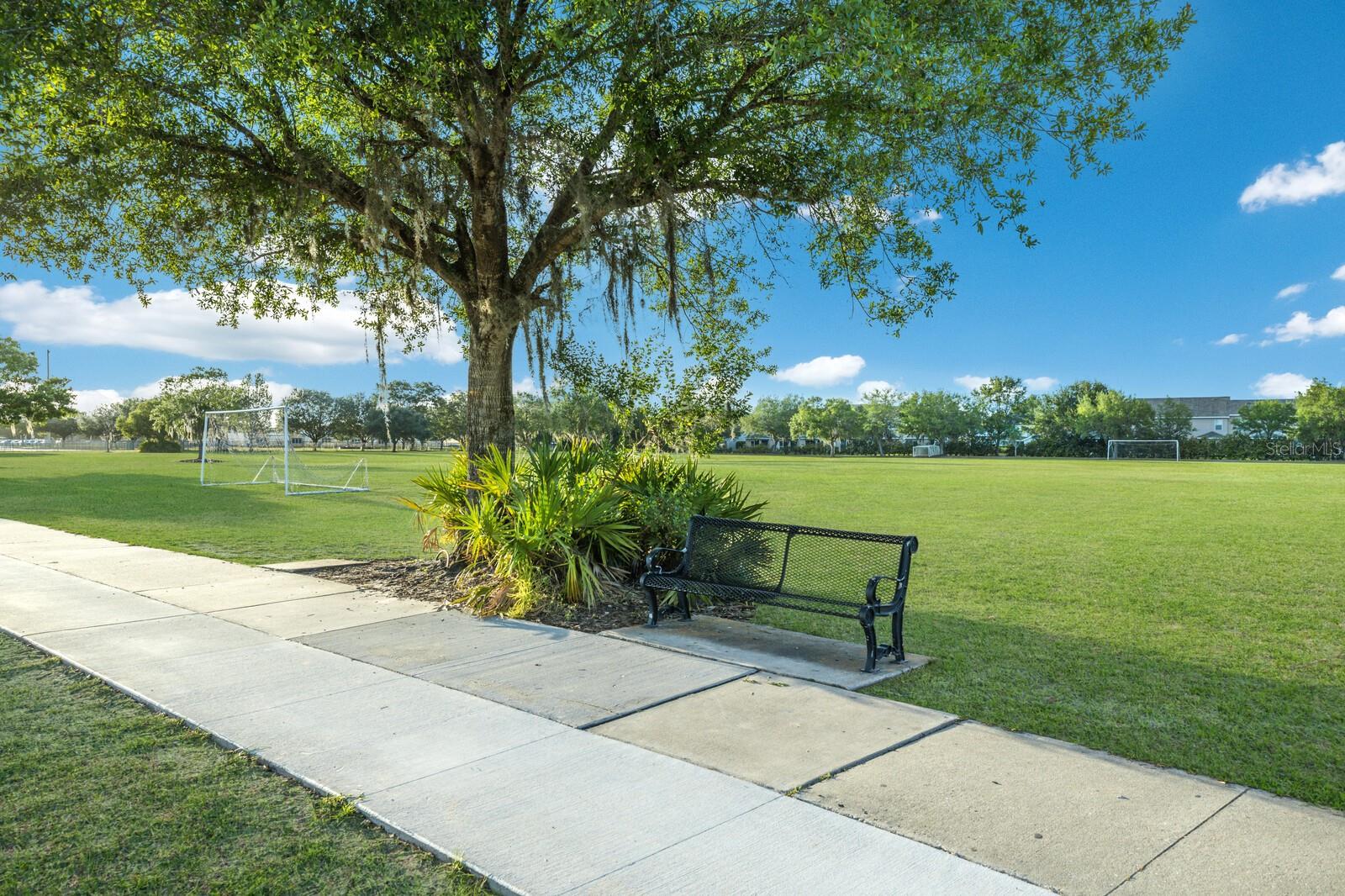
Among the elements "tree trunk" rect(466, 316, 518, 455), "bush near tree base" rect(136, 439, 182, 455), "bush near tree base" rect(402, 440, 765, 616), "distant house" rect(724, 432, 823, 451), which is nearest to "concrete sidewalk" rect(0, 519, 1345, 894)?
"bush near tree base" rect(402, 440, 765, 616)

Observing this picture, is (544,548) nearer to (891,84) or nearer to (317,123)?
(891,84)

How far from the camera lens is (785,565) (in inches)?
274

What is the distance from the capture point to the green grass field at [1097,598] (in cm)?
485

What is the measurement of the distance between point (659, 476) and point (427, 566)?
2.88 metres

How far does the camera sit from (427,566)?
32.8 ft

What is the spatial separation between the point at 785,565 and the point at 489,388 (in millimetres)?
4329

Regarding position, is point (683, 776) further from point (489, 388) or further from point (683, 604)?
point (489, 388)

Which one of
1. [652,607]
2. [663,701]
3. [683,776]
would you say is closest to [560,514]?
[652,607]

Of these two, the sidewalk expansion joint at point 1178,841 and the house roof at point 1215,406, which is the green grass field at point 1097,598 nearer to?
the sidewalk expansion joint at point 1178,841

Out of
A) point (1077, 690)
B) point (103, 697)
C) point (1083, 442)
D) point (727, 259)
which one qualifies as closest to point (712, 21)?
point (727, 259)

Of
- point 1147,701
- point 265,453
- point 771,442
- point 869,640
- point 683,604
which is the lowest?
point 1147,701

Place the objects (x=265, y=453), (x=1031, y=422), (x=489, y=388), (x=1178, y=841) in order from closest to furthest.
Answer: (x=1178, y=841) < (x=489, y=388) < (x=265, y=453) < (x=1031, y=422)

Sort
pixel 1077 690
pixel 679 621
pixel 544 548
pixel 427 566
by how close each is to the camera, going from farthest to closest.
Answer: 1. pixel 427 566
2. pixel 544 548
3. pixel 679 621
4. pixel 1077 690

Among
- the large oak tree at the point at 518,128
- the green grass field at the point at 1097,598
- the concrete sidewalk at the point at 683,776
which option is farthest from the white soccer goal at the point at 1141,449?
the concrete sidewalk at the point at 683,776
